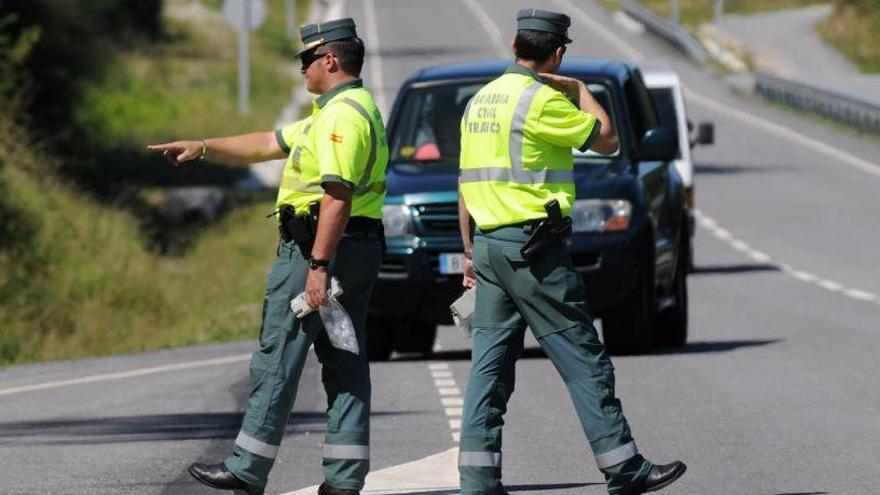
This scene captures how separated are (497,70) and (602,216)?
1.46m

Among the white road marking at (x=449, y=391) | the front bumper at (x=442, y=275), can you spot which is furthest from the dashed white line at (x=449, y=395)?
the front bumper at (x=442, y=275)

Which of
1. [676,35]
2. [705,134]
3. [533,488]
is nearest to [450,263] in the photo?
[533,488]

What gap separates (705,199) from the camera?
122 ft

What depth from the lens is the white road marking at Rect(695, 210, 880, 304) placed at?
75.0 ft

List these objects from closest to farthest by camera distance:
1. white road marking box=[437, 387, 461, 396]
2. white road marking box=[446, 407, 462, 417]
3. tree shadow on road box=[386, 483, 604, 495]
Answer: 1. tree shadow on road box=[386, 483, 604, 495]
2. white road marking box=[446, 407, 462, 417]
3. white road marking box=[437, 387, 461, 396]

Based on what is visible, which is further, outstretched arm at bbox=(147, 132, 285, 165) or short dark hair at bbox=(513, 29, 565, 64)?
outstretched arm at bbox=(147, 132, 285, 165)

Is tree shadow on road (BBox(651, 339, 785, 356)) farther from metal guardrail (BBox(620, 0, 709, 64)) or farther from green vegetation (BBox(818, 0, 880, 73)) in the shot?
green vegetation (BBox(818, 0, 880, 73))

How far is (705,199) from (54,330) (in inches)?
585

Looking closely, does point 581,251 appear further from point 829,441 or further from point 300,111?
point 300,111

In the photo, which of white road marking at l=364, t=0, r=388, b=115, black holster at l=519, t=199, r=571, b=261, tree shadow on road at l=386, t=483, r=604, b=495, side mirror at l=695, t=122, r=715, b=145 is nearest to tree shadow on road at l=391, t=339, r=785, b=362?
tree shadow on road at l=386, t=483, r=604, b=495

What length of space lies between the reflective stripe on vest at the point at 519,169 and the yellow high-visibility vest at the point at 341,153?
14.8 inches

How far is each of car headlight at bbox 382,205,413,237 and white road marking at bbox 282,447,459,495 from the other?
4.53m

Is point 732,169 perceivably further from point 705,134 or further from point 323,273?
point 323,273

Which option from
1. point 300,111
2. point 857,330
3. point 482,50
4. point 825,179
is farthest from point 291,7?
point 857,330
